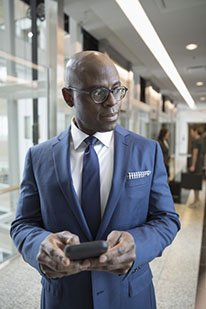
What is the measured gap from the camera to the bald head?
80 cm

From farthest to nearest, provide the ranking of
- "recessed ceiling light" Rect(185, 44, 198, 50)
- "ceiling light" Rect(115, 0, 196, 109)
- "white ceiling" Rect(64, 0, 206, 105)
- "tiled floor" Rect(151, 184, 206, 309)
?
1. "recessed ceiling light" Rect(185, 44, 198, 50)
2. "white ceiling" Rect(64, 0, 206, 105)
3. "ceiling light" Rect(115, 0, 196, 109)
4. "tiled floor" Rect(151, 184, 206, 309)

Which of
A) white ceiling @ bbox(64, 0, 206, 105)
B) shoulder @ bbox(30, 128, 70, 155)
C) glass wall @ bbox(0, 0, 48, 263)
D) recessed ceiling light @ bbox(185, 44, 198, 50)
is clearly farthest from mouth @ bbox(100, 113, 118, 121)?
recessed ceiling light @ bbox(185, 44, 198, 50)

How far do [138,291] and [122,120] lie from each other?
14.8ft

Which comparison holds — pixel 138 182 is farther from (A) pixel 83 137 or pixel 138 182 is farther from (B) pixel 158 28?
(B) pixel 158 28

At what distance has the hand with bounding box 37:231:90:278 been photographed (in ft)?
2.05

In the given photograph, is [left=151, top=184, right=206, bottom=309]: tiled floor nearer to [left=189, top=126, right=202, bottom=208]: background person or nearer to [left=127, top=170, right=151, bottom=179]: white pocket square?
[left=189, top=126, right=202, bottom=208]: background person

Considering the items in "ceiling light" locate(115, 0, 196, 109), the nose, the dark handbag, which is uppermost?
"ceiling light" locate(115, 0, 196, 109)

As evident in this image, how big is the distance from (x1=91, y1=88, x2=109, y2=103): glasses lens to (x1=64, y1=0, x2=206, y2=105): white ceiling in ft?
8.68

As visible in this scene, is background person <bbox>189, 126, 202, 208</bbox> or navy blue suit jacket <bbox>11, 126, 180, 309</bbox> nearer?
navy blue suit jacket <bbox>11, 126, 180, 309</bbox>

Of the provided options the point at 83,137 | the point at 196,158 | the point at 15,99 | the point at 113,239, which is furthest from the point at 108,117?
the point at 196,158

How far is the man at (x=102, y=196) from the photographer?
0.81 metres

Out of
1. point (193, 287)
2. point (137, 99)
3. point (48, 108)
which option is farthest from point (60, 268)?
point (137, 99)

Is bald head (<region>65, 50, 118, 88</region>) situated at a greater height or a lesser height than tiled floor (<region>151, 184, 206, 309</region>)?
greater

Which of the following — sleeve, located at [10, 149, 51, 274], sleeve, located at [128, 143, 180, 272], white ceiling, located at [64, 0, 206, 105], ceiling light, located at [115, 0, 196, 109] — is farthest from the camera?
white ceiling, located at [64, 0, 206, 105]
